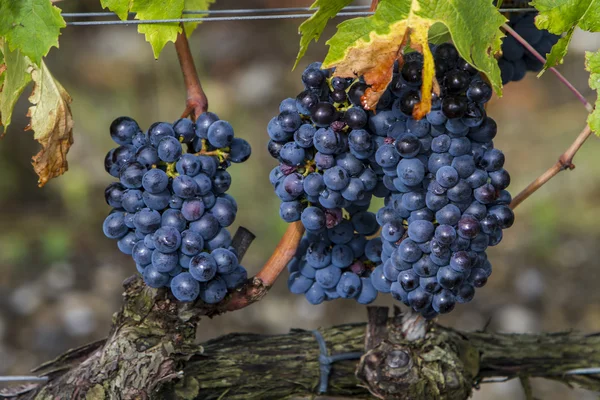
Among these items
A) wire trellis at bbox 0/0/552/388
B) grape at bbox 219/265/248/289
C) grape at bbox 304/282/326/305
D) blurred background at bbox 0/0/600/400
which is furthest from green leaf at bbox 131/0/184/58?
blurred background at bbox 0/0/600/400

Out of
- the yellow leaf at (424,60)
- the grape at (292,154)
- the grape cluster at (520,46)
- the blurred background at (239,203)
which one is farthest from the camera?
the blurred background at (239,203)

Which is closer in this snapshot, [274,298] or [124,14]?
[124,14]

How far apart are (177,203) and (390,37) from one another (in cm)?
37

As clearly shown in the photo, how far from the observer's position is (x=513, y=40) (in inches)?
46.3

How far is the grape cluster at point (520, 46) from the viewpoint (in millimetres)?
1183

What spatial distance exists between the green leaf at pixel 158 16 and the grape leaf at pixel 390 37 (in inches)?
11.5

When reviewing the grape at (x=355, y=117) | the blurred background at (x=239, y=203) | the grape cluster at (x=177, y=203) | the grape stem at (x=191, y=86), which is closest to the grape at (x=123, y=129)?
the grape cluster at (x=177, y=203)

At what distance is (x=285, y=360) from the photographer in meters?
1.20

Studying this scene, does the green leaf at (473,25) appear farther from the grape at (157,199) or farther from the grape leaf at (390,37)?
the grape at (157,199)

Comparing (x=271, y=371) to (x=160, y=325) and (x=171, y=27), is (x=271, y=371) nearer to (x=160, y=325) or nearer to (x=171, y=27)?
(x=160, y=325)

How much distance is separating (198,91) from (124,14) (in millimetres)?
159

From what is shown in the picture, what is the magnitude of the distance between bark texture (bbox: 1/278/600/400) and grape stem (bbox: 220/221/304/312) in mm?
31

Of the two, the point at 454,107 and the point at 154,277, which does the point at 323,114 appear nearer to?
the point at 454,107

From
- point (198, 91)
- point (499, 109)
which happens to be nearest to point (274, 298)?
point (499, 109)
